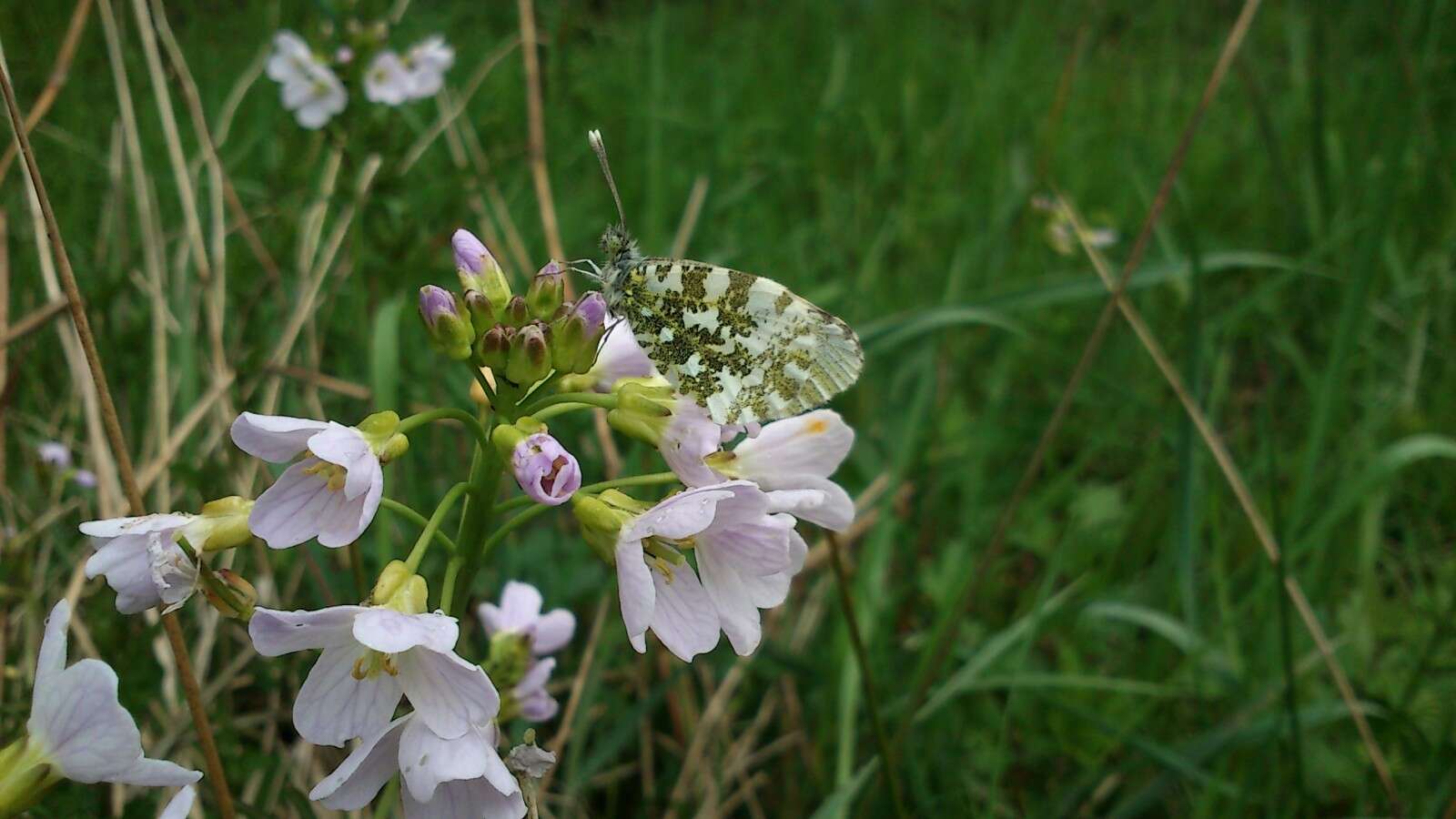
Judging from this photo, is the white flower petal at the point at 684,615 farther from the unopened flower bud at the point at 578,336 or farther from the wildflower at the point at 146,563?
the wildflower at the point at 146,563

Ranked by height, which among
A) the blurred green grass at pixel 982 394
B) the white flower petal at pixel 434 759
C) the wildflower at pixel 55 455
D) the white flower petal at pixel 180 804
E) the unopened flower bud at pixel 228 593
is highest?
the unopened flower bud at pixel 228 593

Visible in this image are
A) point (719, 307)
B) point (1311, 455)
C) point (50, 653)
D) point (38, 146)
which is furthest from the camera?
point (38, 146)

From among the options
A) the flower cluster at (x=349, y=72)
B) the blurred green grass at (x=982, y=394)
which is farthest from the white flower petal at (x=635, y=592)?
the flower cluster at (x=349, y=72)

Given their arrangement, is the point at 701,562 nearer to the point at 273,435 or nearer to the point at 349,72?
the point at 273,435

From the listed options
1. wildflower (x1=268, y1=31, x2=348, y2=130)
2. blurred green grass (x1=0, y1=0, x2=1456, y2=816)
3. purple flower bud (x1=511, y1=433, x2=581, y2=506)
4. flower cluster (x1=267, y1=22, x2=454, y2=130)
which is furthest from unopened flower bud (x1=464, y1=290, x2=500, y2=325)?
wildflower (x1=268, y1=31, x2=348, y2=130)

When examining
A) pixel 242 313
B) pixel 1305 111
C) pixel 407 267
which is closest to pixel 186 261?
pixel 242 313

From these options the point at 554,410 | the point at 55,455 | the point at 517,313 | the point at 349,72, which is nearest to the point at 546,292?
the point at 517,313

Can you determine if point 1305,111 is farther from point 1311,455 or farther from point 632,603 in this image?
point 632,603
